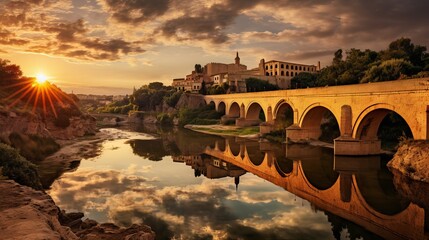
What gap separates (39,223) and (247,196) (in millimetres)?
12324

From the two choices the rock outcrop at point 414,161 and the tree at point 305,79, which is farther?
the tree at point 305,79

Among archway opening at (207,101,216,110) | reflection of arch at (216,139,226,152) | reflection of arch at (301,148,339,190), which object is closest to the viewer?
reflection of arch at (301,148,339,190)

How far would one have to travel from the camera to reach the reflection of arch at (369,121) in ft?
84.3

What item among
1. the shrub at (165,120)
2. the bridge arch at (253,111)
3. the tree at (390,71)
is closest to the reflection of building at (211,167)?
the tree at (390,71)

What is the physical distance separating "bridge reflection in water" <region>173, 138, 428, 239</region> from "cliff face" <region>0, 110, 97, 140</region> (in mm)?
14683

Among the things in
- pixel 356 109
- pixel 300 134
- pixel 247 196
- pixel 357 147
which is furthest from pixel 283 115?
pixel 247 196

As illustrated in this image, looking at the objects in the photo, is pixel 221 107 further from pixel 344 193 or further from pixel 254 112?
pixel 344 193

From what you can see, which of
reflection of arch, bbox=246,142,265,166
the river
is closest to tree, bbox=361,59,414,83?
the river

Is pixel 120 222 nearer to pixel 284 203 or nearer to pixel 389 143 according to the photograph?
pixel 284 203

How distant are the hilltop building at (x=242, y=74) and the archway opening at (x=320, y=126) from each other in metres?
45.9

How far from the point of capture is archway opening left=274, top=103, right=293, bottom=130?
43.1 metres

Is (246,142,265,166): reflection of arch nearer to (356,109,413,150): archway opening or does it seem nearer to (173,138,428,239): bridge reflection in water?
(173,138,428,239): bridge reflection in water

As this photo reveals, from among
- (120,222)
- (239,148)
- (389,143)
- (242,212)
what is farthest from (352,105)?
(120,222)

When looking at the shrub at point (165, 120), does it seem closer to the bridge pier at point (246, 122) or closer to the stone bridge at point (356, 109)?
the bridge pier at point (246, 122)
